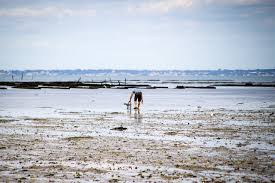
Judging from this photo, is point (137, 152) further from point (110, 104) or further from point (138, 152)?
point (110, 104)

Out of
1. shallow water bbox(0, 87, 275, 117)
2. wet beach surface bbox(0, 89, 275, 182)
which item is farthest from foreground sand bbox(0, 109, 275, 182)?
shallow water bbox(0, 87, 275, 117)

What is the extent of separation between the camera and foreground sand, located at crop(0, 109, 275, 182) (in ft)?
39.7

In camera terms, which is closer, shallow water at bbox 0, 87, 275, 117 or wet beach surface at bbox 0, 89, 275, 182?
wet beach surface at bbox 0, 89, 275, 182

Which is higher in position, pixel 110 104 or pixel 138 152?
pixel 110 104

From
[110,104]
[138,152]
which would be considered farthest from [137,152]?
[110,104]

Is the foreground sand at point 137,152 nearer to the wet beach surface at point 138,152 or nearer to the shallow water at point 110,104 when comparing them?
the wet beach surface at point 138,152

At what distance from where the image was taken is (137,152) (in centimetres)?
1577

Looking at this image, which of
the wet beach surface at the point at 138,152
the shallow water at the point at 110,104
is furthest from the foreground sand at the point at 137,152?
the shallow water at the point at 110,104

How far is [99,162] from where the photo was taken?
13906mm

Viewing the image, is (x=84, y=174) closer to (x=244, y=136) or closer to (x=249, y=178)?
(x=249, y=178)

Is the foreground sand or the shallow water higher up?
the shallow water

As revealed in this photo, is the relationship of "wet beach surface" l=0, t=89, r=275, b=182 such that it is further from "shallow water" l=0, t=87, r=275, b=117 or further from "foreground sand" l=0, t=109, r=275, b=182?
"shallow water" l=0, t=87, r=275, b=117

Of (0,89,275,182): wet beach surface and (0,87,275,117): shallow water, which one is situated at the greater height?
(0,87,275,117): shallow water

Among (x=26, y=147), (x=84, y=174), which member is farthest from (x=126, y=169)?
(x=26, y=147)
